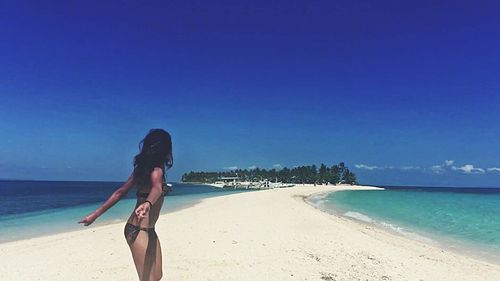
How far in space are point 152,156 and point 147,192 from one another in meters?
0.37

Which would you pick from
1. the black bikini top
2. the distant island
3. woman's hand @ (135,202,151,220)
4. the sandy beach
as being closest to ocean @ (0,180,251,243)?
the black bikini top

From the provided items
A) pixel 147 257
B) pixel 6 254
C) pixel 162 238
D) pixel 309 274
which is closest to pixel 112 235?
pixel 162 238

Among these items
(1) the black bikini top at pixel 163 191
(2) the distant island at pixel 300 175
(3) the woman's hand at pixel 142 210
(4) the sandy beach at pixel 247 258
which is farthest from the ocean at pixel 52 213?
(2) the distant island at pixel 300 175

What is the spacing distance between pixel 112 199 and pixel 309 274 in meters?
5.60

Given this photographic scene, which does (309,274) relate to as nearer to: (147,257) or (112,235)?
(147,257)

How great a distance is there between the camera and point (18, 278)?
324 inches

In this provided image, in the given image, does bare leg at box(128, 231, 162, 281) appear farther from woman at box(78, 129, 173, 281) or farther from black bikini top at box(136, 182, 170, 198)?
black bikini top at box(136, 182, 170, 198)

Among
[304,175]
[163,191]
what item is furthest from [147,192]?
[304,175]

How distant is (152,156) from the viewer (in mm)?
4078

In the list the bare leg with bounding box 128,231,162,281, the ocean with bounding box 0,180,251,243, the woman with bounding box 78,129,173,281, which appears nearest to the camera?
the woman with bounding box 78,129,173,281

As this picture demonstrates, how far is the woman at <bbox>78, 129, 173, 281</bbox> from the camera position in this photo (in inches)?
157

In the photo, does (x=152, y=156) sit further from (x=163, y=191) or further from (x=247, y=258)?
(x=247, y=258)

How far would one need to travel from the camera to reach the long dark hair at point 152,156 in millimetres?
4047

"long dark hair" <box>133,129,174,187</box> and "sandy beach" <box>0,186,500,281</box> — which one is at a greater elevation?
"long dark hair" <box>133,129,174,187</box>
